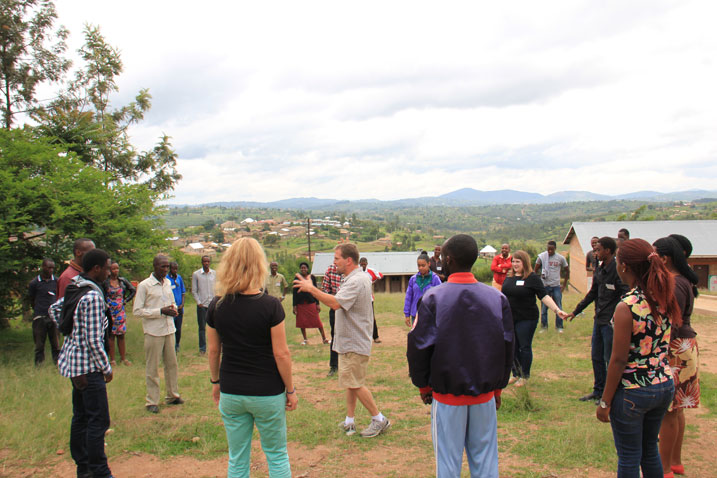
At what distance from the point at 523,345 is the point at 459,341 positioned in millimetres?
4156

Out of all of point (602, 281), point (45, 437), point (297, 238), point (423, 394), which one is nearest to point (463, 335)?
point (423, 394)

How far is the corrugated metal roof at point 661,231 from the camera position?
82.9 ft

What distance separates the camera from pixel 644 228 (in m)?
26.9

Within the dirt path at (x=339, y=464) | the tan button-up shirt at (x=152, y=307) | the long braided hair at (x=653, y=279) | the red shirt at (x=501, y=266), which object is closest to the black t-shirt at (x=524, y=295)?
the red shirt at (x=501, y=266)

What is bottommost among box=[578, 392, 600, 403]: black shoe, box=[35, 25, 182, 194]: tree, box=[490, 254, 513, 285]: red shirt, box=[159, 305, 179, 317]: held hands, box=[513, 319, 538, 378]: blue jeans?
box=[578, 392, 600, 403]: black shoe

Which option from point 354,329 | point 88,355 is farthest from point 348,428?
point 88,355

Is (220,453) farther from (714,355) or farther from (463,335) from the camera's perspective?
(714,355)

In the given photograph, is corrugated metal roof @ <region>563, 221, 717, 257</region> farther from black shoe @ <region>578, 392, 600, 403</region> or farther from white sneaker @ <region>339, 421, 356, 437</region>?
white sneaker @ <region>339, 421, 356, 437</region>

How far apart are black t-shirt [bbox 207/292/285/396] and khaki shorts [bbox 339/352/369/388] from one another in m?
1.80

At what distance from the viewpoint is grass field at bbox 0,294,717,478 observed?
4240 mm

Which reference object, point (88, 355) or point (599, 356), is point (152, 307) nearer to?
point (88, 355)

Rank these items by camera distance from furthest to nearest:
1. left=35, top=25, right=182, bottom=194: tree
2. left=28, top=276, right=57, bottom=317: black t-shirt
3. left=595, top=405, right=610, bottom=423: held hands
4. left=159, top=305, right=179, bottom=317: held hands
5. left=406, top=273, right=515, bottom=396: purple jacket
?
left=35, top=25, right=182, bottom=194: tree
left=28, top=276, right=57, bottom=317: black t-shirt
left=159, top=305, right=179, bottom=317: held hands
left=595, top=405, right=610, bottom=423: held hands
left=406, top=273, right=515, bottom=396: purple jacket

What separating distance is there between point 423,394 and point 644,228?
96.1 ft

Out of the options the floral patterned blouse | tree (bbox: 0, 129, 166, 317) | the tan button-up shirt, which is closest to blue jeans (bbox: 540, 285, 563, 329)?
the floral patterned blouse
